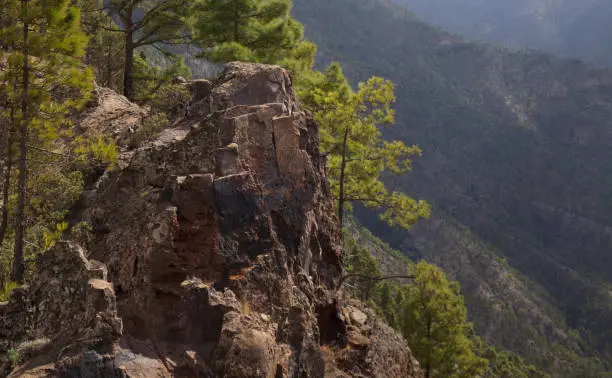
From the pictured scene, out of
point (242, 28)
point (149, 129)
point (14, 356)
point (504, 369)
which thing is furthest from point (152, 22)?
point (504, 369)

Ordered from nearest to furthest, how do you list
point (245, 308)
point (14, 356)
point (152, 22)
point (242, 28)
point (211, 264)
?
point (14, 356), point (245, 308), point (211, 264), point (152, 22), point (242, 28)

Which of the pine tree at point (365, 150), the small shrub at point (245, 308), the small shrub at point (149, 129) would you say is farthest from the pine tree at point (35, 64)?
the pine tree at point (365, 150)

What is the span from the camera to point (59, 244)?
822cm

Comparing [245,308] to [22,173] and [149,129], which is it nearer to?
[22,173]

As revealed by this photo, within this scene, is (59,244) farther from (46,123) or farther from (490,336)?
(490,336)

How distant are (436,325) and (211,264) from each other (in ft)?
57.0

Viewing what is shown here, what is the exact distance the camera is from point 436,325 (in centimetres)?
2380

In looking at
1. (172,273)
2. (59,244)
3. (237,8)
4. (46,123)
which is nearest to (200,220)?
(172,273)

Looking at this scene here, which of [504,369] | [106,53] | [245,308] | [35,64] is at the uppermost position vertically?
[106,53]

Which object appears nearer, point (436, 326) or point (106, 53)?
point (436, 326)

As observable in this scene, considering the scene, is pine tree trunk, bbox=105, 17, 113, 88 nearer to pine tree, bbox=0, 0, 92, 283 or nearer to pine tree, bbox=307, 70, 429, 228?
pine tree, bbox=307, 70, 429, 228

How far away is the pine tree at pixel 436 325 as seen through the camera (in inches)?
917

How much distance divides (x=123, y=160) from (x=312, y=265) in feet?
17.1

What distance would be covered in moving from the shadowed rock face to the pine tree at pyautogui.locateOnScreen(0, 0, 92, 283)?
1.58 m
